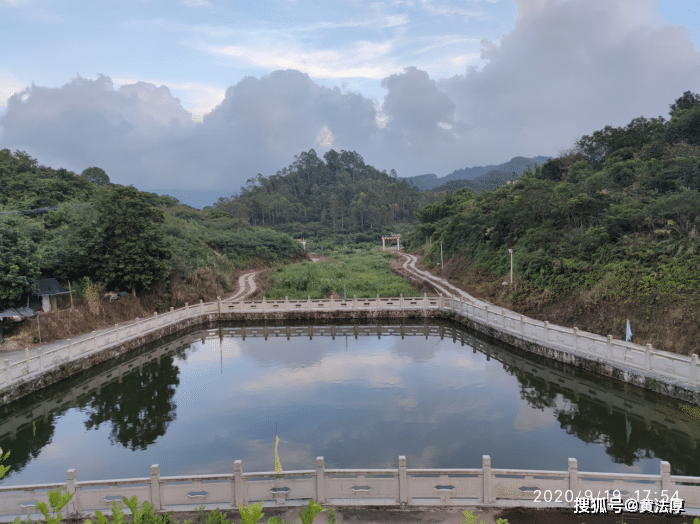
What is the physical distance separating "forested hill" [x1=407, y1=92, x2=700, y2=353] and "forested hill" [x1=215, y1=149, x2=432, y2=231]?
5536 cm

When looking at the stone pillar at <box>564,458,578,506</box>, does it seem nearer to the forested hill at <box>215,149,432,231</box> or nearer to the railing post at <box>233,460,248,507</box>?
the railing post at <box>233,460,248,507</box>

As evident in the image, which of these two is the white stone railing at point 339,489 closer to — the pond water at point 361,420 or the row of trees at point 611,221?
the pond water at point 361,420

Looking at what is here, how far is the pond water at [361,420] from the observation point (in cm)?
1112

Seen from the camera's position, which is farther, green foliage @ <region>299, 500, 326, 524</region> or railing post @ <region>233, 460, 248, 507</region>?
railing post @ <region>233, 460, 248, 507</region>

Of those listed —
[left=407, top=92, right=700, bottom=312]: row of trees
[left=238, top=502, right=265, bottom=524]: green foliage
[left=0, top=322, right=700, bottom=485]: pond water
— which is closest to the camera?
[left=238, top=502, right=265, bottom=524]: green foliage

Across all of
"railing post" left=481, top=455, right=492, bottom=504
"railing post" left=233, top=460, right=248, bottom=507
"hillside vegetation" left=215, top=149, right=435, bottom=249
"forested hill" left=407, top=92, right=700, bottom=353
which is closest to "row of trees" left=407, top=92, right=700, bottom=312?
"forested hill" left=407, top=92, right=700, bottom=353

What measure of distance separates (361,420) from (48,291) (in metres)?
17.1

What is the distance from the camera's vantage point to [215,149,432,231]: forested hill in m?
102

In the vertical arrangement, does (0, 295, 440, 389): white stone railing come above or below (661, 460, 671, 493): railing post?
above

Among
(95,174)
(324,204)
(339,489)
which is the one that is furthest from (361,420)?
→ (324,204)

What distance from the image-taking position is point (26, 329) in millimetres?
19781

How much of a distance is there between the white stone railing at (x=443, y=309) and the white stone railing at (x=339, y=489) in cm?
684

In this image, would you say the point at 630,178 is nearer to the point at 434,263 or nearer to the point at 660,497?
the point at 434,263

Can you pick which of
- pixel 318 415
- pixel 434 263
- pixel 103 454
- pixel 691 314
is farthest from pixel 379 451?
pixel 434 263
